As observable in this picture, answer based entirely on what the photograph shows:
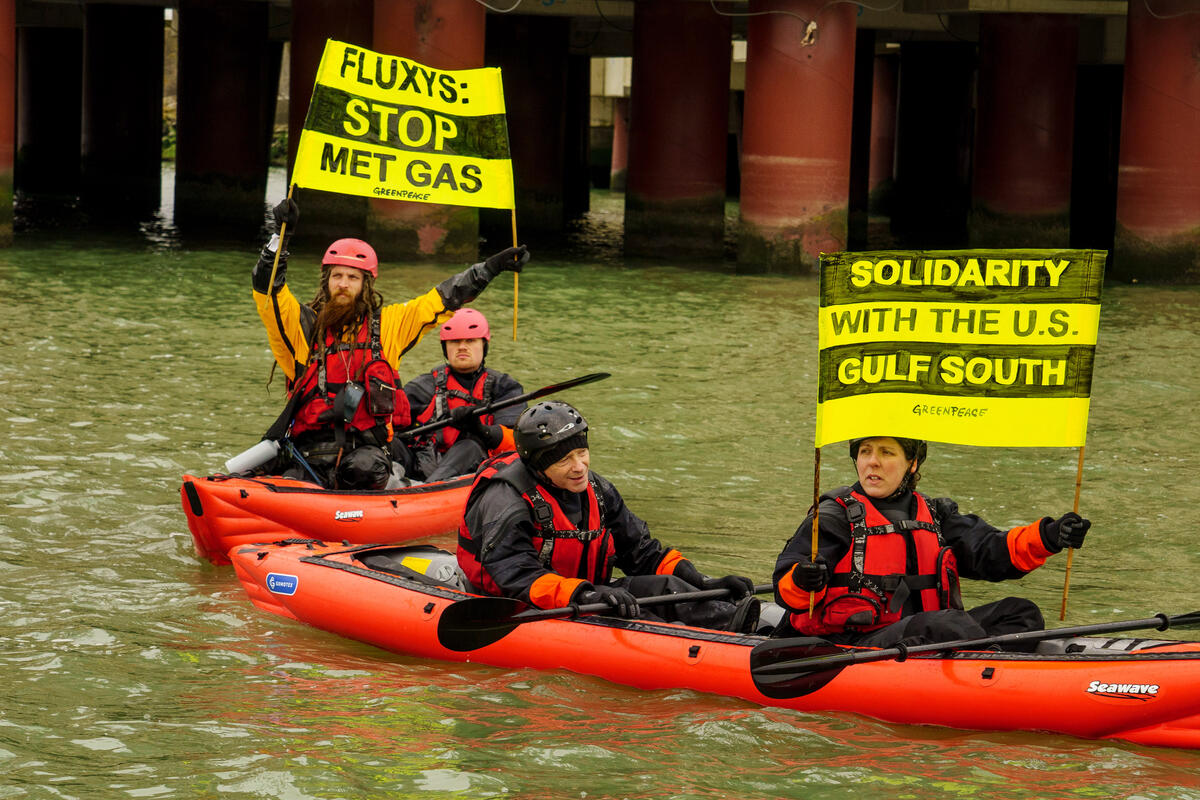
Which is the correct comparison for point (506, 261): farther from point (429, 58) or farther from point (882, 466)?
point (429, 58)

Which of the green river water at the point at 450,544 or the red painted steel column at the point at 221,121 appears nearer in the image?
the green river water at the point at 450,544

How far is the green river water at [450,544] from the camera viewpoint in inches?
223

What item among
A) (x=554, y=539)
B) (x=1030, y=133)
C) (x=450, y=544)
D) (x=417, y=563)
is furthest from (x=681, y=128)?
(x=554, y=539)

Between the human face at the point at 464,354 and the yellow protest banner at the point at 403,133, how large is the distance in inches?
33.2

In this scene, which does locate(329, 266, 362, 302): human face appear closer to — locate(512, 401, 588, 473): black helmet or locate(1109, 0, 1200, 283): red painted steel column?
locate(512, 401, 588, 473): black helmet

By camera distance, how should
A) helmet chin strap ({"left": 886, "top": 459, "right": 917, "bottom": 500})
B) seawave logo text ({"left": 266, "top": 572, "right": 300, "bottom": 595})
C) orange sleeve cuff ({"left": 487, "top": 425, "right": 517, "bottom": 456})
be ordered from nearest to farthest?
helmet chin strap ({"left": 886, "top": 459, "right": 917, "bottom": 500})
seawave logo text ({"left": 266, "top": 572, "right": 300, "bottom": 595})
orange sleeve cuff ({"left": 487, "top": 425, "right": 517, "bottom": 456})

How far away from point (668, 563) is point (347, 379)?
2.37 metres

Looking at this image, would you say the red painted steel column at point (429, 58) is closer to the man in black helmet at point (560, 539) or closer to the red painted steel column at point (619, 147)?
the man in black helmet at point (560, 539)

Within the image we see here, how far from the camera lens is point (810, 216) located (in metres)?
20.3

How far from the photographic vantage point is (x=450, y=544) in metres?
8.95

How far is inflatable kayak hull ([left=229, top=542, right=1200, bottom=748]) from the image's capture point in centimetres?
575

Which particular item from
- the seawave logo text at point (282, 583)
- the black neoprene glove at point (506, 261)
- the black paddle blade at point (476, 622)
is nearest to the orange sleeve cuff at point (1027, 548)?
the black paddle blade at point (476, 622)

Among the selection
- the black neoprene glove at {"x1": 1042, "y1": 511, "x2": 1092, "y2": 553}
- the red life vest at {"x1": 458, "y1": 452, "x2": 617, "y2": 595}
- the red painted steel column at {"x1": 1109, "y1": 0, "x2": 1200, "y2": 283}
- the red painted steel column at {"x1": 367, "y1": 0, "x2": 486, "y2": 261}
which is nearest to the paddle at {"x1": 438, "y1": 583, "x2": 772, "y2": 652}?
the red life vest at {"x1": 458, "y1": 452, "x2": 617, "y2": 595}

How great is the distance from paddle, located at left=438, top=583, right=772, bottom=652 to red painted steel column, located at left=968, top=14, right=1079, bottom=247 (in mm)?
17262
